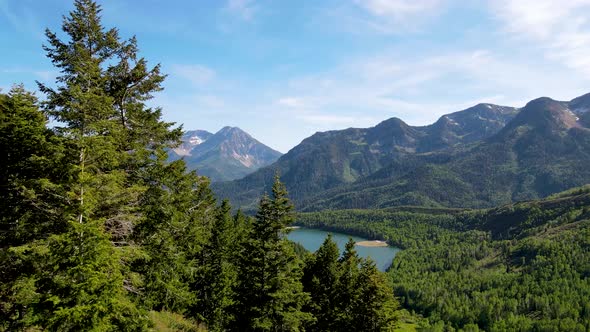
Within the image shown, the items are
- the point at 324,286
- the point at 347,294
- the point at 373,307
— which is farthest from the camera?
the point at 324,286

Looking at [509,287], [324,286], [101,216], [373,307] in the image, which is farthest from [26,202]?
[509,287]

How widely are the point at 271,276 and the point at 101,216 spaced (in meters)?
13.9

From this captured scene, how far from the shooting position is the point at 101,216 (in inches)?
730

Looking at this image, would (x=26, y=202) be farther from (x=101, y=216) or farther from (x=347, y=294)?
(x=347, y=294)

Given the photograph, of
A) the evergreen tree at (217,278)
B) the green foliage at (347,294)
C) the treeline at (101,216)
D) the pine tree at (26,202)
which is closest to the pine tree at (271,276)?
the treeline at (101,216)

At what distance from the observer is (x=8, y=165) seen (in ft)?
57.9

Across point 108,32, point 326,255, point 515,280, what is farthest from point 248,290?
point 515,280

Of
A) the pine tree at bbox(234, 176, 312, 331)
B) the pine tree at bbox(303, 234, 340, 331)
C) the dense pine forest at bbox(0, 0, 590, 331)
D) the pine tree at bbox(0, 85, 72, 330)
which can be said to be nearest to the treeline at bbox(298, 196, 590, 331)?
the pine tree at bbox(303, 234, 340, 331)

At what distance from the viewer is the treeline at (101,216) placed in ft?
47.9

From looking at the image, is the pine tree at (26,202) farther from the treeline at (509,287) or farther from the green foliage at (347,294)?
the treeline at (509,287)

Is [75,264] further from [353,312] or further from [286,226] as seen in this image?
[353,312]

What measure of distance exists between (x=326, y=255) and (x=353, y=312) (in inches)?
243

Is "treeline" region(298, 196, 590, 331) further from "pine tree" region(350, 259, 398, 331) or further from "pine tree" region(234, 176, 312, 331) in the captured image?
"pine tree" region(234, 176, 312, 331)

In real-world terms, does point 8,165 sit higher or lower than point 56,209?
higher
